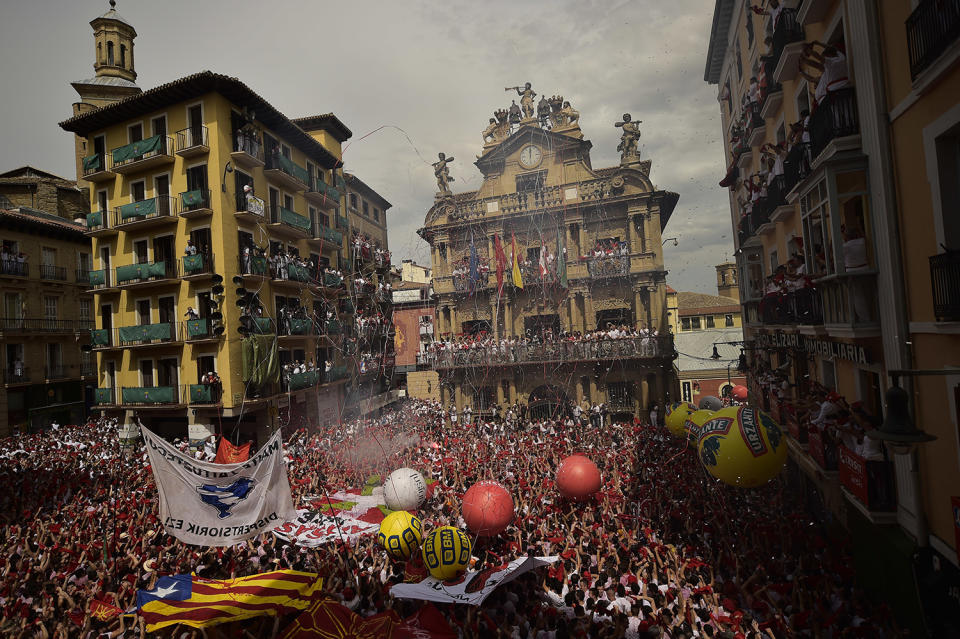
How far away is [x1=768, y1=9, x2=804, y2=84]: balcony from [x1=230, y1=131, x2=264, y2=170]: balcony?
2126cm

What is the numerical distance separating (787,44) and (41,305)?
128 ft

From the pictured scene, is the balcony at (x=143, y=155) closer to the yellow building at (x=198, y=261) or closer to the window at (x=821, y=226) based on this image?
the yellow building at (x=198, y=261)

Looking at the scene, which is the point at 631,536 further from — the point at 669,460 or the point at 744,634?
the point at 669,460

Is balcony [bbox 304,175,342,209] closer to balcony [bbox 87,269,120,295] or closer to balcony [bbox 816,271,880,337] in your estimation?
balcony [bbox 87,269,120,295]

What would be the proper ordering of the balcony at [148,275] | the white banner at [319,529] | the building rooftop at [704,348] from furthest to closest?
1. the building rooftop at [704,348]
2. the balcony at [148,275]
3. the white banner at [319,529]

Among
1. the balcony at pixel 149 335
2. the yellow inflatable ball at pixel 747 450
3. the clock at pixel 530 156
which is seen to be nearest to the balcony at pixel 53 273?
the balcony at pixel 149 335

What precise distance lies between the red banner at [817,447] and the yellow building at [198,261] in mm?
20806

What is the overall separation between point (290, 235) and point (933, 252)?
26204mm

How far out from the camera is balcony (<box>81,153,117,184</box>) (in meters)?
25.3

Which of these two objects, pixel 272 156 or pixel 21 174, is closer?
pixel 272 156

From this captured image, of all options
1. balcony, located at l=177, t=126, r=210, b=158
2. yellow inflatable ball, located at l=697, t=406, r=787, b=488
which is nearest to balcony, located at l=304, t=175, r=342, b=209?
balcony, located at l=177, t=126, r=210, b=158

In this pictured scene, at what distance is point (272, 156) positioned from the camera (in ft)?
84.6

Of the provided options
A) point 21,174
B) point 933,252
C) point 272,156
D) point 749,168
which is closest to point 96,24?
point 21,174

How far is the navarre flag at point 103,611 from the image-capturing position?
846 centimetres
